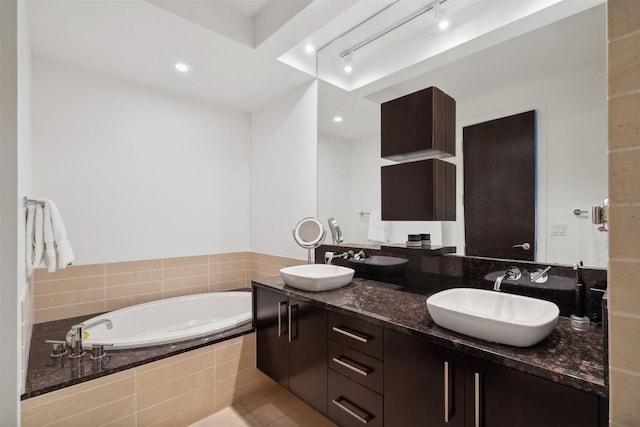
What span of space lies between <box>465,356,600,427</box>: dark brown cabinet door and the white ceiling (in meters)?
1.38

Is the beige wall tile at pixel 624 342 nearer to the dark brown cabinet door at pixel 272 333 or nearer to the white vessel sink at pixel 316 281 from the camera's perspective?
the white vessel sink at pixel 316 281

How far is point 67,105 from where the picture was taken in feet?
7.38

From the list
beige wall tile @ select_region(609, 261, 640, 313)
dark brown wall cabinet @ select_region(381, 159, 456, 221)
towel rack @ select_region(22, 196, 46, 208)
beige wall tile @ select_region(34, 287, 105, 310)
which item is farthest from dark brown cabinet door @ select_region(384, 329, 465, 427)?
beige wall tile @ select_region(34, 287, 105, 310)

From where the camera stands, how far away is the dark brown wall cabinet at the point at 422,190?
1.70 m

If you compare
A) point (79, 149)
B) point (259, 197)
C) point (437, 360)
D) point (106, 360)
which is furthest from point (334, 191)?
point (79, 149)

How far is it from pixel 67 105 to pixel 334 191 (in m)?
2.15

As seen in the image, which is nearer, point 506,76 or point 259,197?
point 506,76

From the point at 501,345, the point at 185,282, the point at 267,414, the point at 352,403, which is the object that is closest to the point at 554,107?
the point at 501,345

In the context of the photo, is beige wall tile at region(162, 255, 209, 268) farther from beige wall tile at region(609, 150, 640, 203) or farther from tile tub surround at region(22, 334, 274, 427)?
beige wall tile at region(609, 150, 640, 203)

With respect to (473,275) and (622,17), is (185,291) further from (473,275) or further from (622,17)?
(622,17)

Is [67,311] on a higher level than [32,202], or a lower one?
lower

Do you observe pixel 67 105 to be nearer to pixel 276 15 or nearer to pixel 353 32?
pixel 276 15

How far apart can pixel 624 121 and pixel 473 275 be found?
109cm

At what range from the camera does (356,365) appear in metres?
1.38
